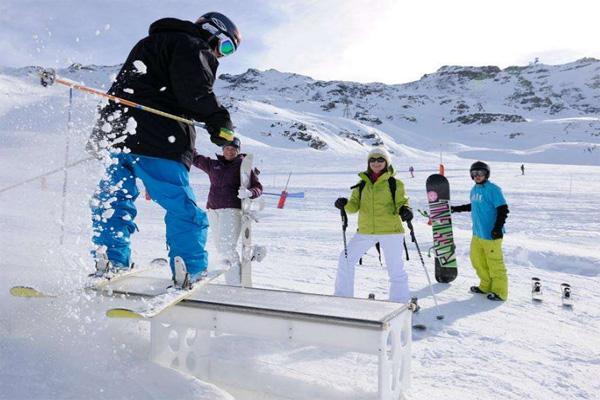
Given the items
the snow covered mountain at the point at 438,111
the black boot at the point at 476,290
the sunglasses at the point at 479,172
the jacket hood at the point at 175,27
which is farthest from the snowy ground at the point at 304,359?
the snow covered mountain at the point at 438,111

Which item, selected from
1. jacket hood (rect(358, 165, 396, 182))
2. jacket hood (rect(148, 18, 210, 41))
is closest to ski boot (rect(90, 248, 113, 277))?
jacket hood (rect(148, 18, 210, 41))

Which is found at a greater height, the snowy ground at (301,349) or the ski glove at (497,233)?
the ski glove at (497,233)

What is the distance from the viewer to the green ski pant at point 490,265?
538cm

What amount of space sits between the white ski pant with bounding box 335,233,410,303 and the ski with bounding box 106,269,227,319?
67.0 inches

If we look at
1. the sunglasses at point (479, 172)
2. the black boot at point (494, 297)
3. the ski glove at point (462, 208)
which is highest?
the sunglasses at point (479, 172)

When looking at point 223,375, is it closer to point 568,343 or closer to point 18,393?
point 18,393

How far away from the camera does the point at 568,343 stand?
4.07 meters

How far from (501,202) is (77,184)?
4.31m

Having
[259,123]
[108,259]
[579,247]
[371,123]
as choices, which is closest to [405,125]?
[371,123]

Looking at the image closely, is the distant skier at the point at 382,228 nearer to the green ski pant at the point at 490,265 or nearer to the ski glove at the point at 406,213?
the ski glove at the point at 406,213

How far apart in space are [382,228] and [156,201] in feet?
7.16

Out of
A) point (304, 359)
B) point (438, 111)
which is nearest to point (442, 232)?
point (304, 359)

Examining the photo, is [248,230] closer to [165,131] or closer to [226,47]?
[165,131]

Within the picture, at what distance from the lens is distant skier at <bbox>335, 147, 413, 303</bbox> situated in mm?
4508
